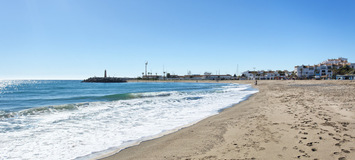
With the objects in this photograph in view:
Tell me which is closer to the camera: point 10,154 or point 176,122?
point 10,154

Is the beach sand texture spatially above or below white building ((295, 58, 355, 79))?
below

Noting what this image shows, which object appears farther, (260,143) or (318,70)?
(318,70)

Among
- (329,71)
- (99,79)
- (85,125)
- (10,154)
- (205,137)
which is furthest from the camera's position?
(99,79)

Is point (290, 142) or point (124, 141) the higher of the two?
point (290, 142)

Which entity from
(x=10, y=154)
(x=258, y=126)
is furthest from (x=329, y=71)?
(x=10, y=154)

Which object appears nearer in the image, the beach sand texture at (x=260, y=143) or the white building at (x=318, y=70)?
the beach sand texture at (x=260, y=143)

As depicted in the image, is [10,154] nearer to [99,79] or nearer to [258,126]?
[258,126]

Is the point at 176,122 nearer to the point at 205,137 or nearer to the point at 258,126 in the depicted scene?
the point at 205,137

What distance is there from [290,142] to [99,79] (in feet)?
391

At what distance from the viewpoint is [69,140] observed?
5.66m

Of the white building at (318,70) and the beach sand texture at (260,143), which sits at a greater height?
the white building at (318,70)

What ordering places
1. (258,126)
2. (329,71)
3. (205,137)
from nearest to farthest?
(205,137) < (258,126) < (329,71)

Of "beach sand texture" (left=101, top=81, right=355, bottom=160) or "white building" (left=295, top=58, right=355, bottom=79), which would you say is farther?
"white building" (left=295, top=58, right=355, bottom=79)

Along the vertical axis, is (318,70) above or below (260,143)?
above
